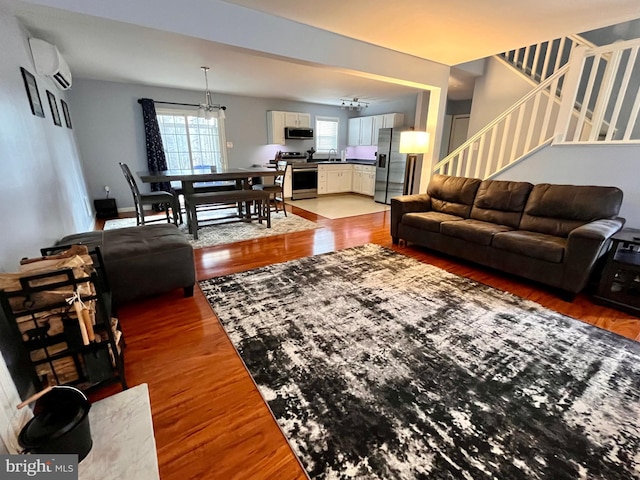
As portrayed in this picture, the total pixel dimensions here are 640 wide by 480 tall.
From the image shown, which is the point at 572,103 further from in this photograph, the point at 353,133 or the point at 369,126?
the point at 353,133

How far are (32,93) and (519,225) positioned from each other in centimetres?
504

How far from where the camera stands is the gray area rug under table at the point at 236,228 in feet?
13.4

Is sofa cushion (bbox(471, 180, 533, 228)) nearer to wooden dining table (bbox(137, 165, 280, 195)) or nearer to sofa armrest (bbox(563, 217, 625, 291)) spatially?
sofa armrest (bbox(563, 217, 625, 291))

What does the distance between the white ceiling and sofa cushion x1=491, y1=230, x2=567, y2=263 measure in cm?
207

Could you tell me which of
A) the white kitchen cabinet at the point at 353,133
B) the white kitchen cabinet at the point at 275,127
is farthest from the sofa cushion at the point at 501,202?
the white kitchen cabinet at the point at 353,133

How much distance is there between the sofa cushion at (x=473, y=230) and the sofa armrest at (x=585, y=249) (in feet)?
2.18

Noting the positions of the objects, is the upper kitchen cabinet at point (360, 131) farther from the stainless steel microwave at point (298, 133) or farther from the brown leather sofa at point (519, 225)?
the brown leather sofa at point (519, 225)

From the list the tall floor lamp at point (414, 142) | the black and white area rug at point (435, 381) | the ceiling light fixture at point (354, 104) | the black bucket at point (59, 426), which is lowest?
the black and white area rug at point (435, 381)

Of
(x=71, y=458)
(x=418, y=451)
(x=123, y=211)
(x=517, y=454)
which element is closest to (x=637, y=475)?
(x=517, y=454)

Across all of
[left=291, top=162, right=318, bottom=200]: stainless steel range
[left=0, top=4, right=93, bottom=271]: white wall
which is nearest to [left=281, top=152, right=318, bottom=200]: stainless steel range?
[left=291, top=162, right=318, bottom=200]: stainless steel range

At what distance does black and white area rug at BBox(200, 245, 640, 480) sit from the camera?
1226 mm

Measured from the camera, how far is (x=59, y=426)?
113 cm

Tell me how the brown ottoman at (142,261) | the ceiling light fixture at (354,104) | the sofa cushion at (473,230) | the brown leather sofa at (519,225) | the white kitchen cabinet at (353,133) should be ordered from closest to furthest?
A: the brown ottoman at (142,261)
the brown leather sofa at (519,225)
the sofa cushion at (473,230)
the ceiling light fixture at (354,104)
the white kitchen cabinet at (353,133)

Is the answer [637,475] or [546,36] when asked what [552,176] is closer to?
[546,36]
